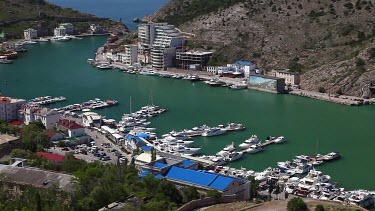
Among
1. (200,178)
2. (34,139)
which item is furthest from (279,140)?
(34,139)

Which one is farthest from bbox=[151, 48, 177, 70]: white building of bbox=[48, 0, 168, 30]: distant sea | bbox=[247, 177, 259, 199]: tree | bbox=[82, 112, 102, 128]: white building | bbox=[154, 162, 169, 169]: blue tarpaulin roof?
bbox=[48, 0, 168, 30]: distant sea

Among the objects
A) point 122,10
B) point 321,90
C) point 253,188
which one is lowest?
point 253,188

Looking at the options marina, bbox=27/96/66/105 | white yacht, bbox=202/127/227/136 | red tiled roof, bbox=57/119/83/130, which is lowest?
white yacht, bbox=202/127/227/136

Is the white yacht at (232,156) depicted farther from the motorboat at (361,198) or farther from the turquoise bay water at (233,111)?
the motorboat at (361,198)

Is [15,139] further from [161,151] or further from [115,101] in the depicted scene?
[115,101]

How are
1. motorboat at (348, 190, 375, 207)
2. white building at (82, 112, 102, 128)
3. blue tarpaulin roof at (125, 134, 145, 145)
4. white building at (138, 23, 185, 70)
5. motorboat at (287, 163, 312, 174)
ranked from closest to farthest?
motorboat at (348, 190, 375, 207) < motorboat at (287, 163, 312, 174) < blue tarpaulin roof at (125, 134, 145, 145) < white building at (82, 112, 102, 128) < white building at (138, 23, 185, 70)

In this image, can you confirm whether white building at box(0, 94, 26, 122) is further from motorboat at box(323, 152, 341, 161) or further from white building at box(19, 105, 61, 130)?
motorboat at box(323, 152, 341, 161)

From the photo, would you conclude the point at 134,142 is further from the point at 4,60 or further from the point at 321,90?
the point at 4,60

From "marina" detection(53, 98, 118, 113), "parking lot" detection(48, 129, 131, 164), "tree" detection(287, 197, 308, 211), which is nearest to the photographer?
"tree" detection(287, 197, 308, 211)
